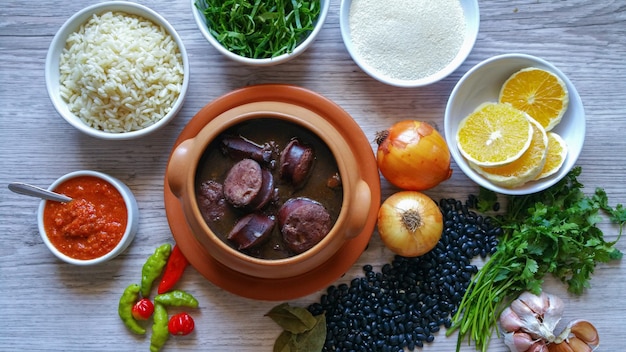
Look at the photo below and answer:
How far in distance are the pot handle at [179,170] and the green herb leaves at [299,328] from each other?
0.55 meters

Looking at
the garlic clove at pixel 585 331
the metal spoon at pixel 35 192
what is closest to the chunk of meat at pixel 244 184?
the metal spoon at pixel 35 192

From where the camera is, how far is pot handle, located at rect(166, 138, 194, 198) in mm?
1700

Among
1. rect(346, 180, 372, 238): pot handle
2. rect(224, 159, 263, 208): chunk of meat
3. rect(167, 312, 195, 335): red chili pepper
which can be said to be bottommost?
rect(167, 312, 195, 335): red chili pepper

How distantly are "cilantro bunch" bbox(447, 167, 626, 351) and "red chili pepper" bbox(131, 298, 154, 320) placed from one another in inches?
40.3

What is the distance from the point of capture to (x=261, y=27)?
1.94 metres

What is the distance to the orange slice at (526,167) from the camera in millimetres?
1880

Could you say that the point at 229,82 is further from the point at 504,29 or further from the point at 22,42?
the point at 504,29

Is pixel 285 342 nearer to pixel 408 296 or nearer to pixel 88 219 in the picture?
pixel 408 296

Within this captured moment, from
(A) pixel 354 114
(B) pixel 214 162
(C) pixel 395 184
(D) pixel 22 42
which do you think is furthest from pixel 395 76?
(D) pixel 22 42

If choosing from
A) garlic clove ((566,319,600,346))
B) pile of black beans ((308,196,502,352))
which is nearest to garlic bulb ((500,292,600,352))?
garlic clove ((566,319,600,346))

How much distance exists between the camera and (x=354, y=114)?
6.81 feet

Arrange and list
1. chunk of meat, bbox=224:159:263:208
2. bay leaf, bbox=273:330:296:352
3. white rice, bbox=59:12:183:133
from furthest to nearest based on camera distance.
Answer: bay leaf, bbox=273:330:296:352 → white rice, bbox=59:12:183:133 → chunk of meat, bbox=224:159:263:208

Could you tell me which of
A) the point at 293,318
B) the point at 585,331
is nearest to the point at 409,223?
the point at 293,318

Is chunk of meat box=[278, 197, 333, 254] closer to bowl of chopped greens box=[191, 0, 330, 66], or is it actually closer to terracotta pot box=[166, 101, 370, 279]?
terracotta pot box=[166, 101, 370, 279]
